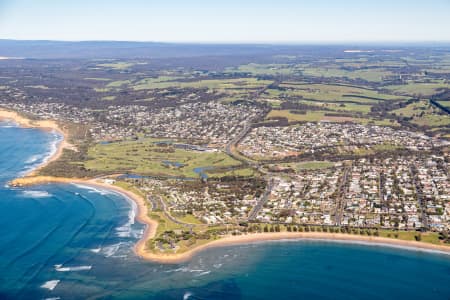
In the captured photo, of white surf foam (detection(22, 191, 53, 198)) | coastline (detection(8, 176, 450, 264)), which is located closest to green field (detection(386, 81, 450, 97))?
coastline (detection(8, 176, 450, 264))

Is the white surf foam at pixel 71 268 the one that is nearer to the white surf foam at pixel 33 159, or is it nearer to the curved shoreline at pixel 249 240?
the curved shoreline at pixel 249 240

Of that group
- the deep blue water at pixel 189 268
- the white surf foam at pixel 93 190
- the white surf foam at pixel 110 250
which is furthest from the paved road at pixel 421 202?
the white surf foam at pixel 93 190


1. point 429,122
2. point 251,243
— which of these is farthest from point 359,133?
point 251,243

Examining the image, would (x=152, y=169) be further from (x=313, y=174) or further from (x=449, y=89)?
(x=449, y=89)

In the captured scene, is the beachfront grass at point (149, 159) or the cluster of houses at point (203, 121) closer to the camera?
the beachfront grass at point (149, 159)

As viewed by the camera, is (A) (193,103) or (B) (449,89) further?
(B) (449,89)

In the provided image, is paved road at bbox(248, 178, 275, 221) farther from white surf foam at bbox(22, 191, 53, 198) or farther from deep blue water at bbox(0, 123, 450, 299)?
white surf foam at bbox(22, 191, 53, 198)
